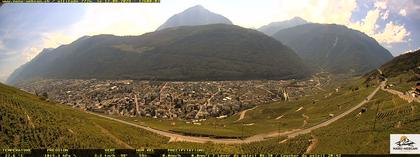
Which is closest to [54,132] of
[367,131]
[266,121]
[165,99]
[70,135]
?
[70,135]

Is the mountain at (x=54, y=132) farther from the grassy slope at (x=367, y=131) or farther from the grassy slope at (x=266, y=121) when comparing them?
the grassy slope at (x=367, y=131)

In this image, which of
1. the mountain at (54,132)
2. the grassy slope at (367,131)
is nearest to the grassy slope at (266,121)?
the grassy slope at (367,131)

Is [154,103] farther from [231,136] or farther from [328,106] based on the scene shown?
[231,136]

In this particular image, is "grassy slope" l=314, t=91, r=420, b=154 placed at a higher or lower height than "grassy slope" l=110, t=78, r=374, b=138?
higher

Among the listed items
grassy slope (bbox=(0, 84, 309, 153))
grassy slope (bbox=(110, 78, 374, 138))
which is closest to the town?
grassy slope (bbox=(110, 78, 374, 138))

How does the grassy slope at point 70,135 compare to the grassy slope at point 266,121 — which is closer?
the grassy slope at point 70,135

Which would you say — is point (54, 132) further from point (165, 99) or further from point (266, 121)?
point (165, 99)

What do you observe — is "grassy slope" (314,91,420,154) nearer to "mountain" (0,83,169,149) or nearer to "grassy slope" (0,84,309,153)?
"grassy slope" (0,84,309,153)

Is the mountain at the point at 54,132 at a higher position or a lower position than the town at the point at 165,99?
higher
